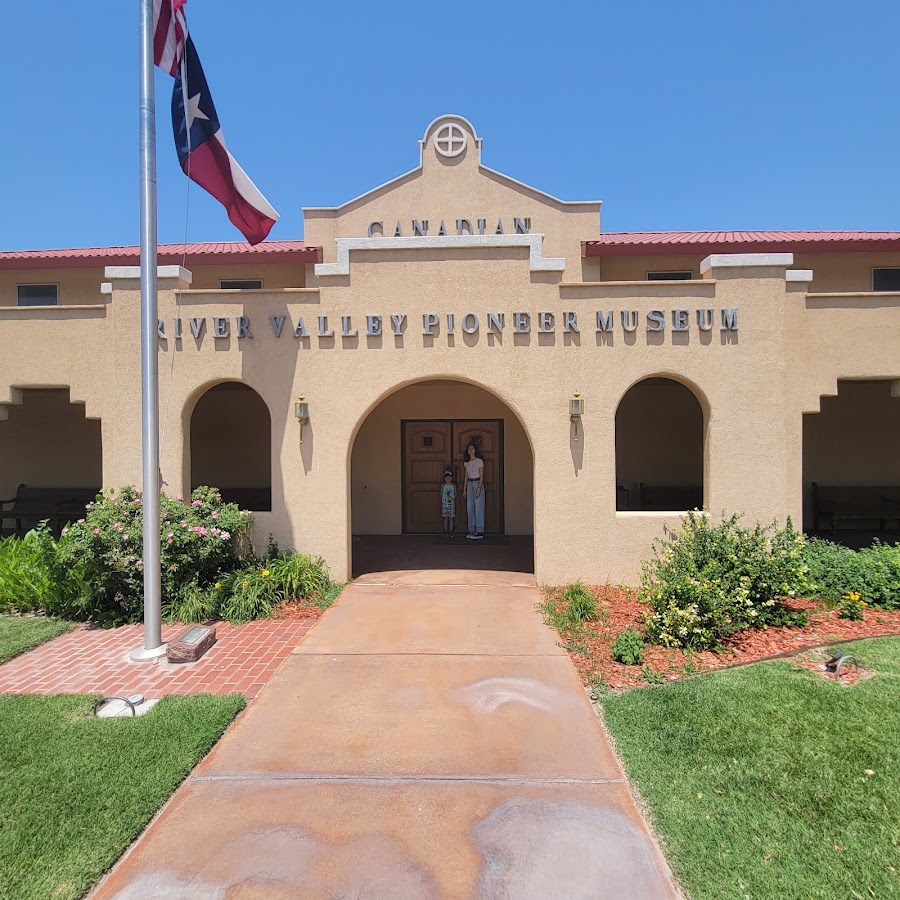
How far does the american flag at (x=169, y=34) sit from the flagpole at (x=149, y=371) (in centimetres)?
62

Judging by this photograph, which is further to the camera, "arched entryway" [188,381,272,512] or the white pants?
"arched entryway" [188,381,272,512]

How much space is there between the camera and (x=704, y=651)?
648 cm

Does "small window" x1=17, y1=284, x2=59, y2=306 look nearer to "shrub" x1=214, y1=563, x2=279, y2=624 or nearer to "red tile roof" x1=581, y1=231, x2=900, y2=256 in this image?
"shrub" x1=214, y1=563, x2=279, y2=624

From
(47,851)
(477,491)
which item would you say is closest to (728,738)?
(47,851)

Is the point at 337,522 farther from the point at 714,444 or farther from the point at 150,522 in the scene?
the point at 714,444

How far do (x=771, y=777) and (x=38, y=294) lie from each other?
1728 centimetres

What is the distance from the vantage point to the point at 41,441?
13797mm

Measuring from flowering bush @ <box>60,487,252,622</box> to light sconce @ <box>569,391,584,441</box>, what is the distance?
17.1ft

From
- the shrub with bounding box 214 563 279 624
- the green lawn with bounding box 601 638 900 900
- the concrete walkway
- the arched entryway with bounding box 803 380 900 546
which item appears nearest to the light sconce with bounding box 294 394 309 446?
the shrub with bounding box 214 563 279 624

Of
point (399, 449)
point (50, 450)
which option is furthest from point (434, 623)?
point (50, 450)

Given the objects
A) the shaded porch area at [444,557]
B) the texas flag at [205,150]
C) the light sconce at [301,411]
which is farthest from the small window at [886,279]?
the texas flag at [205,150]

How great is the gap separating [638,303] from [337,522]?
5.74m

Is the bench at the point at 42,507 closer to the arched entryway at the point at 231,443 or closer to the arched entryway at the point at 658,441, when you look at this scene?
the arched entryway at the point at 231,443

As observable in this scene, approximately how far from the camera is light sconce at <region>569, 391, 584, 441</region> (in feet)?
29.0
